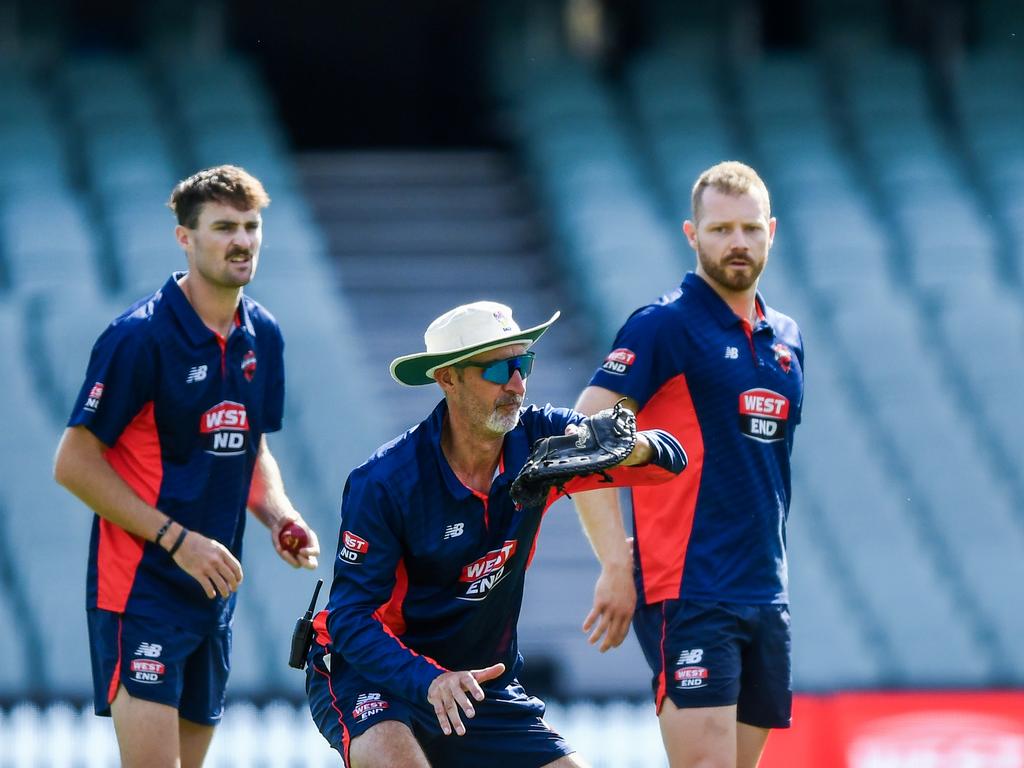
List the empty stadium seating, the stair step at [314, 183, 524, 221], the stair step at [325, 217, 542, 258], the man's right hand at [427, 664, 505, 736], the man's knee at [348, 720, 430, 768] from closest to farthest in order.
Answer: the man's right hand at [427, 664, 505, 736] → the man's knee at [348, 720, 430, 768] → the empty stadium seating → the stair step at [325, 217, 542, 258] → the stair step at [314, 183, 524, 221]

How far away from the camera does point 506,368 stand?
4957 mm

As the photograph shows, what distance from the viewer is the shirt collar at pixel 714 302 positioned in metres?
5.84

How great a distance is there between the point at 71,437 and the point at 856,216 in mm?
9163

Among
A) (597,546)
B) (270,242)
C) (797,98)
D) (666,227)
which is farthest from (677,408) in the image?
(797,98)

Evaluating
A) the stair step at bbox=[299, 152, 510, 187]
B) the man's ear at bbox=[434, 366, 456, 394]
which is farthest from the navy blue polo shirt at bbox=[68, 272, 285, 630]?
the stair step at bbox=[299, 152, 510, 187]

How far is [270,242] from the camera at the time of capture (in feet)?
40.7

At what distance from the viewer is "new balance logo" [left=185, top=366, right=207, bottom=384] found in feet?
18.9

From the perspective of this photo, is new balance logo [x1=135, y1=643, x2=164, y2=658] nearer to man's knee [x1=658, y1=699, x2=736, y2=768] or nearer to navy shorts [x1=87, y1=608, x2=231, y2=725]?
navy shorts [x1=87, y1=608, x2=231, y2=725]

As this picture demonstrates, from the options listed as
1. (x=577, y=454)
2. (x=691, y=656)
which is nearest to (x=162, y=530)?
(x=577, y=454)

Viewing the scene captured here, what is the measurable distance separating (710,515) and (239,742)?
13.1 ft

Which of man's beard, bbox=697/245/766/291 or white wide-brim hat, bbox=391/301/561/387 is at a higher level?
man's beard, bbox=697/245/766/291

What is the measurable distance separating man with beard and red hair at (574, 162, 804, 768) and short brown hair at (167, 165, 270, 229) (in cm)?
130

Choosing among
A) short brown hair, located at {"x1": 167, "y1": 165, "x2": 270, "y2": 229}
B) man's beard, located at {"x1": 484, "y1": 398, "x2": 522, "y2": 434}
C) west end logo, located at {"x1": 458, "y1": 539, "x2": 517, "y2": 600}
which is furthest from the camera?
short brown hair, located at {"x1": 167, "y1": 165, "x2": 270, "y2": 229}

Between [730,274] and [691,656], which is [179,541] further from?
[730,274]
